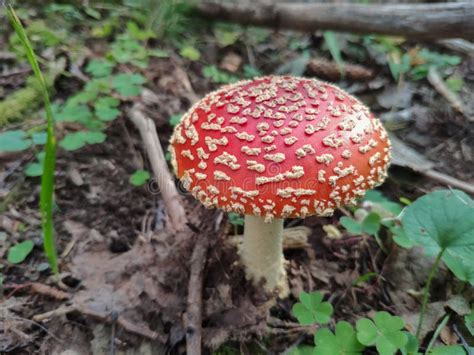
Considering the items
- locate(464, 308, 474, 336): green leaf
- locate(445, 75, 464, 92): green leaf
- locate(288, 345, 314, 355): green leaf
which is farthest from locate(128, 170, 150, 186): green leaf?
locate(445, 75, 464, 92): green leaf

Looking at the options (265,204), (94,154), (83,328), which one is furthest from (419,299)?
(94,154)

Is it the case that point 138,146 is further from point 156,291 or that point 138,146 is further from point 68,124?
point 156,291

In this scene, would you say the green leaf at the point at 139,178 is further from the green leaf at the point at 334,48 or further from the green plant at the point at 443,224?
the green leaf at the point at 334,48

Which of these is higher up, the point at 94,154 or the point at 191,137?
the point at 191,137

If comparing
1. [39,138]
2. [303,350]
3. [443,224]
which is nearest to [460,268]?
[443,224]

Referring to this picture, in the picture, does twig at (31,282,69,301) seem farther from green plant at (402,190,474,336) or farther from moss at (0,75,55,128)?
green plant at (402,190,474,336)

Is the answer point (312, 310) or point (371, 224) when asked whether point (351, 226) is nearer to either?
point (371, 224)

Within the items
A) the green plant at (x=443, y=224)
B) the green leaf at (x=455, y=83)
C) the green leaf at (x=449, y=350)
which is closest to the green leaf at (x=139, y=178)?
the green plant at (x=443, y=224)
